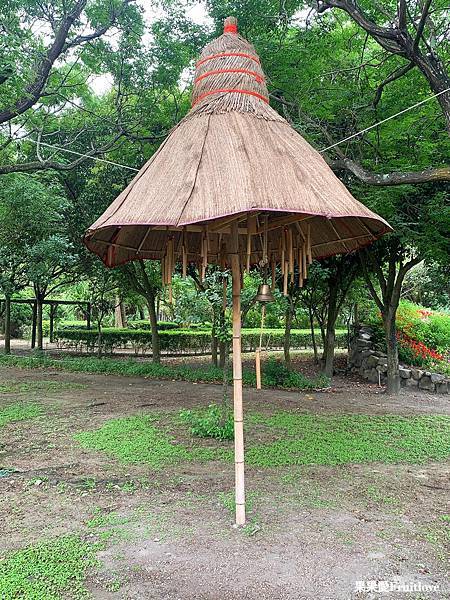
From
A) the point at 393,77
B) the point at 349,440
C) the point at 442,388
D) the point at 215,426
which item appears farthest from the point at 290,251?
the point at 442,388

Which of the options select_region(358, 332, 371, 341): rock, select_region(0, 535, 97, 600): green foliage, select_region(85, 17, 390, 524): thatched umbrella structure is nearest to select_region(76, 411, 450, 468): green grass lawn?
select_region(0, 535, 97, 600): green foliage

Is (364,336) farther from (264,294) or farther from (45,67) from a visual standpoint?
(264,294)

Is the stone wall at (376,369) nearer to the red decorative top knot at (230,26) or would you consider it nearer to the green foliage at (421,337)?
the green foliage at (421,337)

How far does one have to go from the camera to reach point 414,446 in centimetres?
612

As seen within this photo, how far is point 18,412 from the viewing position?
7785 millimetres

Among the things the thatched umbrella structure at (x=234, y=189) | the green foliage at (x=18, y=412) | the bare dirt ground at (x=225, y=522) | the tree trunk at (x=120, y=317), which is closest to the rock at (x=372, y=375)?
the bare dirt ground at (x=225, y=522)

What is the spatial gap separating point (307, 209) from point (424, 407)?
7631 millimetres

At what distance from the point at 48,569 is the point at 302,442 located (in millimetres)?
3755

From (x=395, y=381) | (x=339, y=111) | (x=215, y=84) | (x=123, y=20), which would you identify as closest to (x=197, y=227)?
(x=215, y=84)

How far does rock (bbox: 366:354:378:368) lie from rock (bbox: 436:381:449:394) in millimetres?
1773

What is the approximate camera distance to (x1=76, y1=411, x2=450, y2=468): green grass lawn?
5406mm

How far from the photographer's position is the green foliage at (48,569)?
2707 mm

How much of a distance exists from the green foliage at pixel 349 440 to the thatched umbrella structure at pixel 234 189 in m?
2.03

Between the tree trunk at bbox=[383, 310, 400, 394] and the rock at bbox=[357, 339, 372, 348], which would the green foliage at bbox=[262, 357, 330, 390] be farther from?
the rock at bbox=[357, 339, 372, 348]
